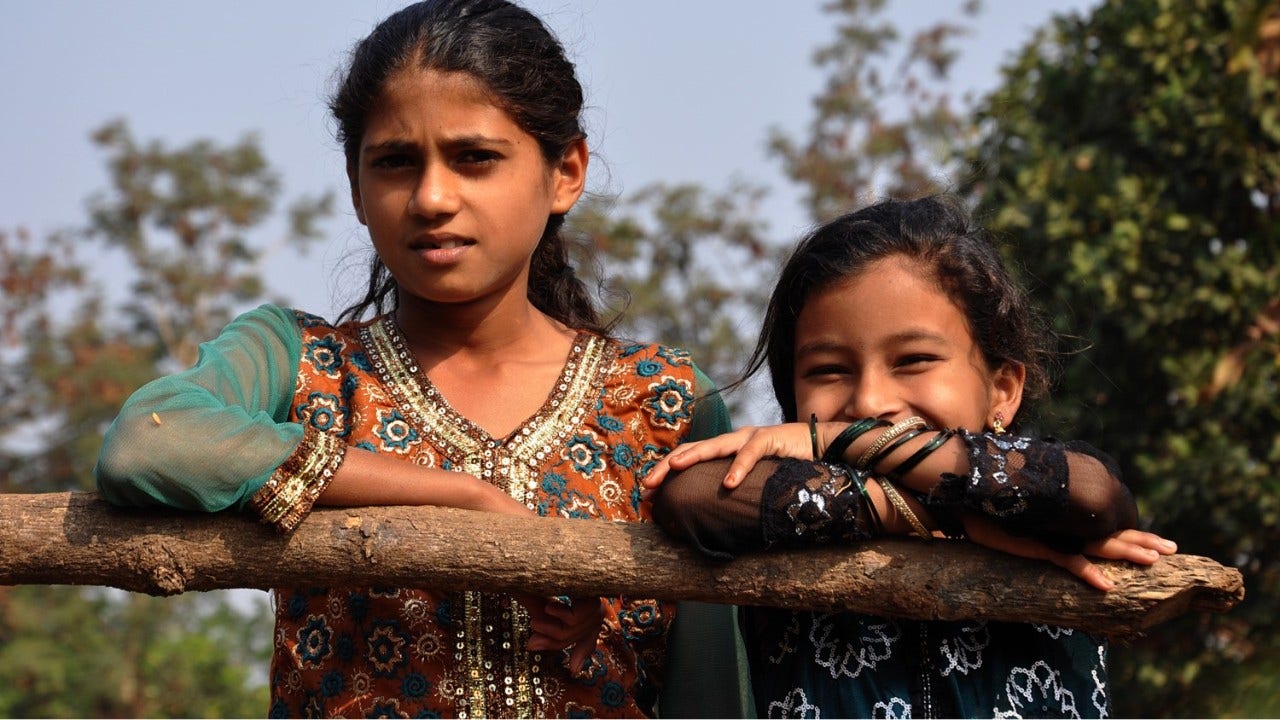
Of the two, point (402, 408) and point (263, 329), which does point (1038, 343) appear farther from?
point (263, 329)

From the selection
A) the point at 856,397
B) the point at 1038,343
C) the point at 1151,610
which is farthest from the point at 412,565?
the point at 1038,343

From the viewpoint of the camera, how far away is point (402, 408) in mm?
3111

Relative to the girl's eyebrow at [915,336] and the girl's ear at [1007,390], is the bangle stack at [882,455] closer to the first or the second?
the girl's eyebrow at [915,336]

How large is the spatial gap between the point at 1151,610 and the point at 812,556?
1.82 ft

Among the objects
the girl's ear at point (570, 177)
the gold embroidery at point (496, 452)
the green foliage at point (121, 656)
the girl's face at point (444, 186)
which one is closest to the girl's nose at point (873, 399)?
the gold embroidery at point (496, 452)

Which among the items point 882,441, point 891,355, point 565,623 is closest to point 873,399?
point 891,355

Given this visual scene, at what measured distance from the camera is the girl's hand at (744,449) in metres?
2.59

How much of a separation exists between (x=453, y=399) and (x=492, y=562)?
767 mm

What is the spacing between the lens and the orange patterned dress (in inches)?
113

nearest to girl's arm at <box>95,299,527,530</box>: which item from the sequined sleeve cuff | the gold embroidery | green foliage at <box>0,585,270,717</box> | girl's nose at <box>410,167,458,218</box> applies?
the sequined sleeve cuff

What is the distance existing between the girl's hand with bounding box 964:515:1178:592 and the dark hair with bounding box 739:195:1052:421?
2.33ft

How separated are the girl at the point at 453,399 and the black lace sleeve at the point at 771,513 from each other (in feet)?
1.36

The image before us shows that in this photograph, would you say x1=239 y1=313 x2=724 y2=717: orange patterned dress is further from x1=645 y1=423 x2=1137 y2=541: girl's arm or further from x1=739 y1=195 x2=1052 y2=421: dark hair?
x1=645 y1=423 x2=1137 y2=541: girl's arm

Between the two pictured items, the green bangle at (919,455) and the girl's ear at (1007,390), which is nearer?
the green bangle at (919,455)
